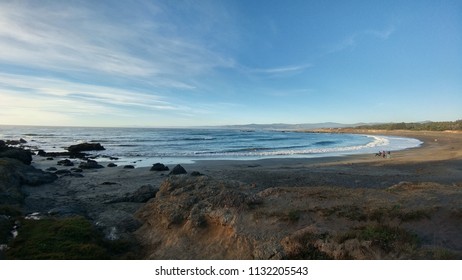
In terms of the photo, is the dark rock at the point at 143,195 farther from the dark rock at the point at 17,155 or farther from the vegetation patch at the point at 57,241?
the dark rock at the point at 17,155

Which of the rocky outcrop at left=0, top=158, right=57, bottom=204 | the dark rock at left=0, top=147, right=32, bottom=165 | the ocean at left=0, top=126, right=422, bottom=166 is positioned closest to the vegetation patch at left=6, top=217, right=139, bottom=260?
the rocky outcrop at left=0, top=158, right=57, bottom=204

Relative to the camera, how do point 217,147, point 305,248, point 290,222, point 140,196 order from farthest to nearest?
point 217,147 < point 140,196 < point 290,222 < point 305,248

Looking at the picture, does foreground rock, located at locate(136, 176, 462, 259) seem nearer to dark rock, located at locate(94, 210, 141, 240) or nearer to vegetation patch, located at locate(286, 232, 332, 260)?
vegetation patch, located at locate(286, 232, 332, 260)

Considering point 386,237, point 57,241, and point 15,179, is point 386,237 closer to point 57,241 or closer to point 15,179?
point 57,241

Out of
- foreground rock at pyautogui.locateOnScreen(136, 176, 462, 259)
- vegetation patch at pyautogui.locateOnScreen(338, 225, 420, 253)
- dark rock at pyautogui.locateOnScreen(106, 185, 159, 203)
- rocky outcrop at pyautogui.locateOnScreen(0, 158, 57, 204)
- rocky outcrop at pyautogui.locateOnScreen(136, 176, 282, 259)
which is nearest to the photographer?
vegetation patch at pyautogui.locateOnScreen(338, 225, 420, 253)

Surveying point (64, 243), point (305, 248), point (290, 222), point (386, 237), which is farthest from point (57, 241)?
point (386, 237)

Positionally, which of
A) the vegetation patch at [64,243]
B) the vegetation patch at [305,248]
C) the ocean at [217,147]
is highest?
the vegetation patch at [305,248]

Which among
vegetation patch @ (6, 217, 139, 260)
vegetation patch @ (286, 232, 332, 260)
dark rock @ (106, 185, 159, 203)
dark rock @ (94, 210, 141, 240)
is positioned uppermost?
vegetation patch @ (286, 232, 332, 260)

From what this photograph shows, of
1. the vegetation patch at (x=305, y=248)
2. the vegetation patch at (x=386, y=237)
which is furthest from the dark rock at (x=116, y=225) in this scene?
the vegetation patch at (x=386, y=237)

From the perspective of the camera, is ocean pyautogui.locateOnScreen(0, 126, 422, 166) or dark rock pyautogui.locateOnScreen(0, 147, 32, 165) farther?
ocean pyautogui.locateOnScreen(0, 126, 422, 166)

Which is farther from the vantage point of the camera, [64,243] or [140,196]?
[140,196]

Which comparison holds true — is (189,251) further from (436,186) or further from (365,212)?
(436,186)

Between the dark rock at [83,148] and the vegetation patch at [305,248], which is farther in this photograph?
the dark rock at [83,148]
